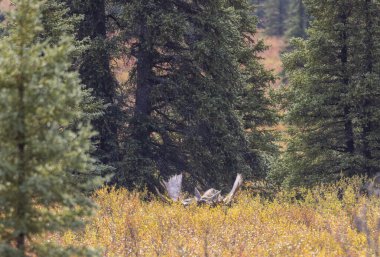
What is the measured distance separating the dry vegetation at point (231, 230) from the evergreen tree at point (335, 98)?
8.11 ft

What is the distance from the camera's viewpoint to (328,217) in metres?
9.88

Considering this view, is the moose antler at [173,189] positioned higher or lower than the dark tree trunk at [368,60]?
lower

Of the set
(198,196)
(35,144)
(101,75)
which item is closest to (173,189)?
(198,196)

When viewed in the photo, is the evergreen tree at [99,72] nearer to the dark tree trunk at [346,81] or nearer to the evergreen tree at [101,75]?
the evergreen tree at [101,75]

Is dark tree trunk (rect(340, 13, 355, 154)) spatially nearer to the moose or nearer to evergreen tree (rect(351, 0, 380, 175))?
evergreen tree (rect(351, 0, 380, 175))

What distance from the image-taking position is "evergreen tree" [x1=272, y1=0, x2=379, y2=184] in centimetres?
1378

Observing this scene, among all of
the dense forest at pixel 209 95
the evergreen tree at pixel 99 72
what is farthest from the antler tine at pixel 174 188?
the evergreen tree at pixel 99 72

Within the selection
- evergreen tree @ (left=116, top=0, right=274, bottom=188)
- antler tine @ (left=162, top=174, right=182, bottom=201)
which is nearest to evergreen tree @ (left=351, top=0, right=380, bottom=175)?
evergreen tree @ (left=116, top=0, right=274, bottom=188)

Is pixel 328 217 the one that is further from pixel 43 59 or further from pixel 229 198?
pixel 43 59

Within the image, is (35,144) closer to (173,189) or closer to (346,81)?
(173,189)

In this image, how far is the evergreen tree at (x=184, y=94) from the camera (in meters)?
14.0

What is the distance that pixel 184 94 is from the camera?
47.2 feet

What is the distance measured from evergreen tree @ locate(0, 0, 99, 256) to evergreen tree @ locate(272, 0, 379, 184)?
390 inches

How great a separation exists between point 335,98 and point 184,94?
12.8ft
